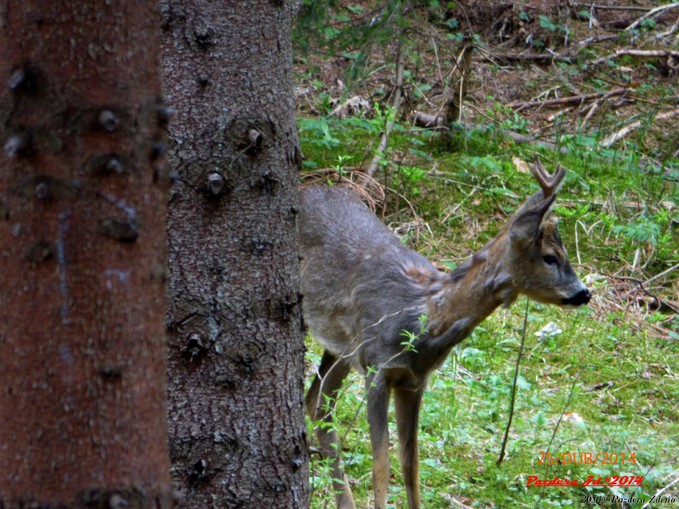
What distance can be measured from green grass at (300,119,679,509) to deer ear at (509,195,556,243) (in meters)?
1.11

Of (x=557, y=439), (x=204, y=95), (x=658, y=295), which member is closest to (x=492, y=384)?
(x=557, y=439)

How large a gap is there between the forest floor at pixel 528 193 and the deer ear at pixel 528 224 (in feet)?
3.48

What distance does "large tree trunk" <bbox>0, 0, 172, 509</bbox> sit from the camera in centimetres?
156

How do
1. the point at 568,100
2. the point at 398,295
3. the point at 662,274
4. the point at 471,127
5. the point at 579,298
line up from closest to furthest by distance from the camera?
the point at 579,298, the point at 398,295, the point at 662,274, the point at 471,127, the point at 568,100

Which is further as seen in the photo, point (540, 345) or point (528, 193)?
point (528, 193)

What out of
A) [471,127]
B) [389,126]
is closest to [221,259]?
[389,126]

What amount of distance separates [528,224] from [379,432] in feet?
4.69

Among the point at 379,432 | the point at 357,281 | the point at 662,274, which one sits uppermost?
the point at 357,281

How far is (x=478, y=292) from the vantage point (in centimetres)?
557

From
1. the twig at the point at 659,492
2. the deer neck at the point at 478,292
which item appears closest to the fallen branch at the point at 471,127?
the deer neck at the point at 478,292

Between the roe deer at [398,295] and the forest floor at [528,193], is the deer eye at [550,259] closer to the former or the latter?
the roe deer at [398,295]

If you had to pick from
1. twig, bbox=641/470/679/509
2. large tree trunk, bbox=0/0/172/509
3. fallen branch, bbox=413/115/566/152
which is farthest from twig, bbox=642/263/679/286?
large tree trunk, bbox=0/0/172/509

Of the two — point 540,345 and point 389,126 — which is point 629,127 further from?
point 540,345

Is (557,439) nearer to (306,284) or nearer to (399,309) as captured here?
(399,309)
